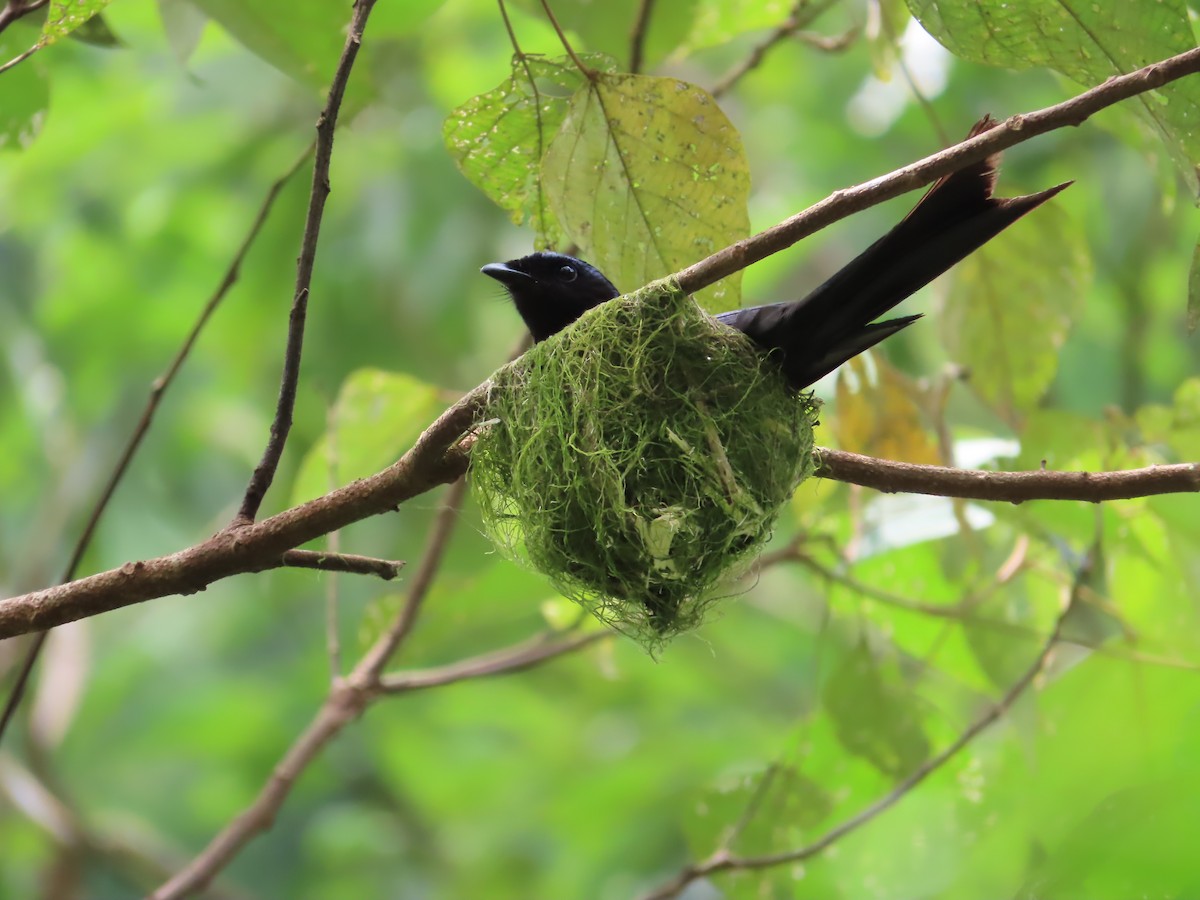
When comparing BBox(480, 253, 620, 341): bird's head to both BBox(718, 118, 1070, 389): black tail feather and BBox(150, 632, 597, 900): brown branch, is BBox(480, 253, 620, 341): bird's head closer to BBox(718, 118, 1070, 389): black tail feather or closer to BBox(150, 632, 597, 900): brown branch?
BBox(718, 118, 1070, 389): black tail feather

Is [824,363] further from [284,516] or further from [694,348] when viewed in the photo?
[284,516]

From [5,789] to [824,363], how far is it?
4187mm

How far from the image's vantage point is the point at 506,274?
274cm

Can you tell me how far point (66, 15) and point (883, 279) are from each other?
125 centimetres

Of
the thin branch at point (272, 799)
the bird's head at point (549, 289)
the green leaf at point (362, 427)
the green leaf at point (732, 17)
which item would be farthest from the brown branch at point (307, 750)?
the green leaf at point (732, 17)

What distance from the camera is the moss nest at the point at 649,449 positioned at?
6.15 feet

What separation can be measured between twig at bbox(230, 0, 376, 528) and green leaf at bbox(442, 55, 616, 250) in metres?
0.35

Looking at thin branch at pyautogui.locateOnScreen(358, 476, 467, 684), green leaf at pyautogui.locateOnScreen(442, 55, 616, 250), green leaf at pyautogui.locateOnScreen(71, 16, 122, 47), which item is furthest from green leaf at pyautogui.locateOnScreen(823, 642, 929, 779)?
green leaf at pyautogui.locateOnScreen(71, 16, 122, 47)

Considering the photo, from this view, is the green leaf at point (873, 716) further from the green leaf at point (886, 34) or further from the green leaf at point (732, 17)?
the green leaf at point (732, 17)

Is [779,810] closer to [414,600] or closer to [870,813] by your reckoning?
[870,813]

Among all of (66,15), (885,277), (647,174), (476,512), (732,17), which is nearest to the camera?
(66,15)

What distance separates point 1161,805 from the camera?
1.71 metres

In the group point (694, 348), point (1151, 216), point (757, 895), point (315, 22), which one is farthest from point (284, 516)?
point (1151, 216)

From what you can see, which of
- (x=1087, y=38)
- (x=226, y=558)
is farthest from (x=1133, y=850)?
(x=226, y=558)
